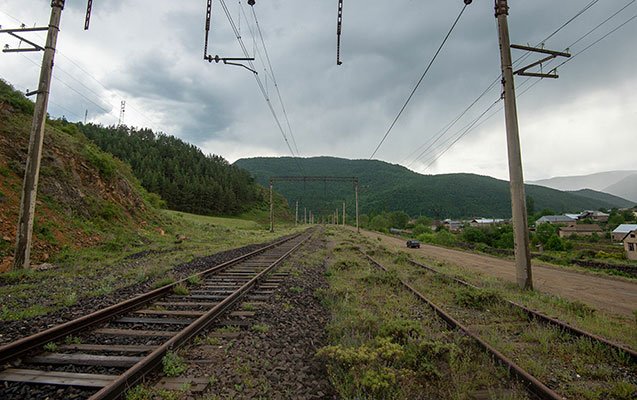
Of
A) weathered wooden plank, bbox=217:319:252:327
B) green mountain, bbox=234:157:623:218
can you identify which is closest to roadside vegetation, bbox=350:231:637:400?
weathered wooden plank, bbox=217:319:252:327

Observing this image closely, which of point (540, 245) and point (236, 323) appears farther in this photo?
point (540, 245)

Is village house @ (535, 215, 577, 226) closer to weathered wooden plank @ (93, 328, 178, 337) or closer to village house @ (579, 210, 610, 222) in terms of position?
village house @ (579, 210, 610, 222)

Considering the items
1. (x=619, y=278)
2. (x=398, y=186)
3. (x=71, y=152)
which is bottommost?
(x=619, y=278)

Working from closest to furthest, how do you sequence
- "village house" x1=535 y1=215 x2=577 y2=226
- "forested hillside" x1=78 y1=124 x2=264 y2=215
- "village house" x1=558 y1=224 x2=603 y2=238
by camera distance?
"forested hillside" x1=78 y1=124 x2=264 y2=215
"village house" x1=558 y1=224 x2=603 y2=238
"village house" x1=535 y1=215 x2=577 y2=226

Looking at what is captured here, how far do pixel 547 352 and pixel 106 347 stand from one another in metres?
7.09

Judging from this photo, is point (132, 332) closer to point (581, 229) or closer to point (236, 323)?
point (236, 323)

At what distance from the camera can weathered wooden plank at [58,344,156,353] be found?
179 inches

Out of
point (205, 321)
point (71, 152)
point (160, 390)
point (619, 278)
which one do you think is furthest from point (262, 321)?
point (619, 278)

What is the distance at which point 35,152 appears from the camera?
1105 centimetres

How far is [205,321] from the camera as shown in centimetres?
577

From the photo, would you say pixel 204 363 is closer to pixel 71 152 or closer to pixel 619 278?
pixel 71 152

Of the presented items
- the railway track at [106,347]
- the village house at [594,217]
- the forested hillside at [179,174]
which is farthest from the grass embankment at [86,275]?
the village house at [594,217]

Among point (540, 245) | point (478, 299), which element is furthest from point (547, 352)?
point (540, 245)

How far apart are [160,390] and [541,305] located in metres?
9.30
